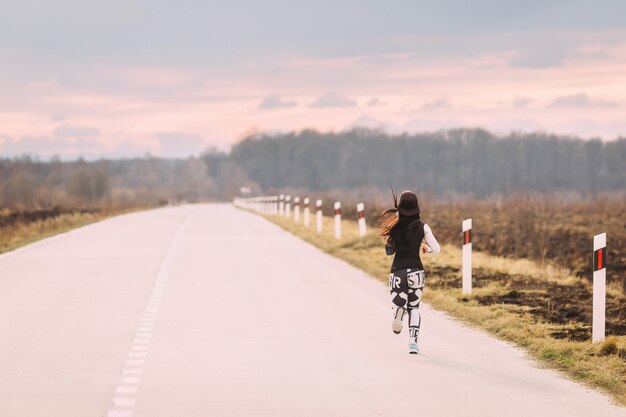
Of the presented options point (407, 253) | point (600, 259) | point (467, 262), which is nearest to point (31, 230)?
point (467, 262)

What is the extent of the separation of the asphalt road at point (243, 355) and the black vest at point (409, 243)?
2.99 feet

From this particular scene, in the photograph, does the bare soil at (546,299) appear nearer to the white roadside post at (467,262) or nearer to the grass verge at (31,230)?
the white roadside post at (467,262)

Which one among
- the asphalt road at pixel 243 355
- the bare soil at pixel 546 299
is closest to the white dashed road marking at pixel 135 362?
the asphalt road at pixel 243 355

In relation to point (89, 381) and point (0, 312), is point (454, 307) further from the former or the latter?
point (89, 381)

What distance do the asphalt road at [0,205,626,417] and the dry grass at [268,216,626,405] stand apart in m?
0.30

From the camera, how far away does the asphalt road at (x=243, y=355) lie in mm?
8008

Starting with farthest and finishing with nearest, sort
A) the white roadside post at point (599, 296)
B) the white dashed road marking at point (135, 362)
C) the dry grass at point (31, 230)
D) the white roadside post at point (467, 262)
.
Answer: the dry grass at point (31, 230) → the white roadside post at point (467, 262) → the white roadside post at point (599, 296) → the white dashed road marking at point (135, 362)

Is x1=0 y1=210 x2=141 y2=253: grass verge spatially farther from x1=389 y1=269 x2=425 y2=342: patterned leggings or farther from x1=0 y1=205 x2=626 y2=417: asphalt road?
x1=389 y1=269 x2=425 y2=342: patterned leggings

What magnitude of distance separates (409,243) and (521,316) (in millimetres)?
3761

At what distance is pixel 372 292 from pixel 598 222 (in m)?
29.6

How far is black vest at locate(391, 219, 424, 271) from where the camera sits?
10.8 meters

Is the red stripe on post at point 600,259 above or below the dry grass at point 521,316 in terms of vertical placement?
above

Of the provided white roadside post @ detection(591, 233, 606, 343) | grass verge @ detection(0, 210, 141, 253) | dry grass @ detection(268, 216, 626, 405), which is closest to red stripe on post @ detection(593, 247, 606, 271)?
white roadside post @ detection(591, 233, 606, 343)

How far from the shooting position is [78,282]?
18.5m
